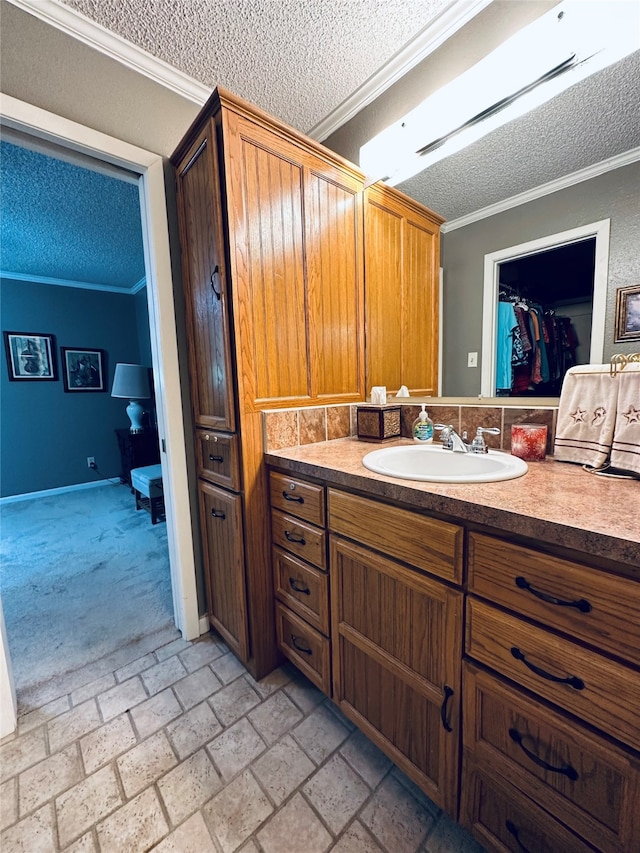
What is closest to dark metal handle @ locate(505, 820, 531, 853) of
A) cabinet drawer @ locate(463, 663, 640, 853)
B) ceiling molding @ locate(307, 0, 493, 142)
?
cabinet drawer @ locate(463, 663, 640, 853)

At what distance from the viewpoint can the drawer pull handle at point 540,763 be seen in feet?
2.10

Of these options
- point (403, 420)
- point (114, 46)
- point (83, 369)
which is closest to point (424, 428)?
point (403, 420)

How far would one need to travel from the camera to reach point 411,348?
163 centimetres

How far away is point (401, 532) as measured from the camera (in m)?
0.87

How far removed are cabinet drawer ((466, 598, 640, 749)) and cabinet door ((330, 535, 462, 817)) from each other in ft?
0.20

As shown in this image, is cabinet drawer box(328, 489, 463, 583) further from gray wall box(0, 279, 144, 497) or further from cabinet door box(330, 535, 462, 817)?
gray wall box(0, 279, 144, 497)


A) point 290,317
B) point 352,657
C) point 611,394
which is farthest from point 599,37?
point 352,657

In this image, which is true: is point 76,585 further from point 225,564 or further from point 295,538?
point 295,538

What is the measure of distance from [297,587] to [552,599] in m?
0.87

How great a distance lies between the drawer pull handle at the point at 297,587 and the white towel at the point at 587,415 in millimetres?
929

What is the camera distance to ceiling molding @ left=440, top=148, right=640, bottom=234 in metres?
0.97

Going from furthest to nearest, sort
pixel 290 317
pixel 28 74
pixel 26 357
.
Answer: pixel 26 357
pixel 290 317
pixel 28 74

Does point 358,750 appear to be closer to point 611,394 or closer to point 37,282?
point 611,394

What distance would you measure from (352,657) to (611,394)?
1087 mm
